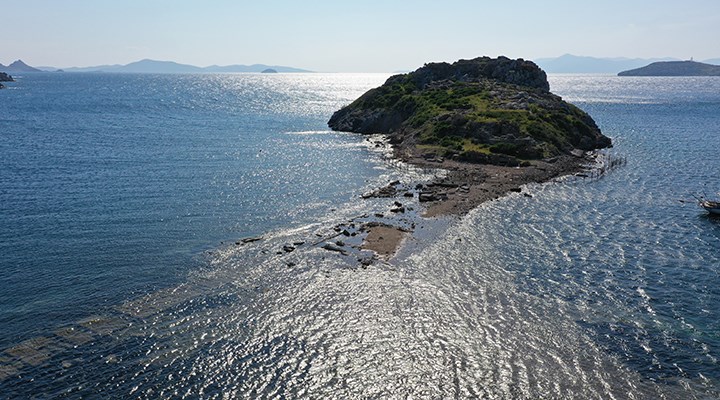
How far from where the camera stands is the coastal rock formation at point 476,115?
102m

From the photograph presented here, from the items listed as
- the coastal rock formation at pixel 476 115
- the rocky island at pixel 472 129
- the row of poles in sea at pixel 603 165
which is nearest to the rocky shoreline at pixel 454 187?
the rocky island at pixel 472 129

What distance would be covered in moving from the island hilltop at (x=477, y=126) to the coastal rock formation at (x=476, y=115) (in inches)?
8.8

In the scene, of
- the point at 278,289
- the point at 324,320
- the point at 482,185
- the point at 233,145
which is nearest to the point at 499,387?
the point at 324,320

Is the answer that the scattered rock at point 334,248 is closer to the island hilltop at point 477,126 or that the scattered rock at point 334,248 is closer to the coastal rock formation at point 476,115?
the island hilltop at point 477,126

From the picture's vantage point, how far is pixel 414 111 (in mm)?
137000

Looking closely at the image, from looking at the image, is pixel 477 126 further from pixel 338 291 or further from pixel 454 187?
pixel 338 291

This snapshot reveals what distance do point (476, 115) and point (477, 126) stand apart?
6.63 meters

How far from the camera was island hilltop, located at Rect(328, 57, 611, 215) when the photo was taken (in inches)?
3351

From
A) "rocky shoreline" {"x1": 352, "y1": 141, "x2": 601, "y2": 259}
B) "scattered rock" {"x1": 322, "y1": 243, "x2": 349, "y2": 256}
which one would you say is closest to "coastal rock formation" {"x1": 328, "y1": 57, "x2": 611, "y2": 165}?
"rocky shoreline" {"x1": 352, "y1": 141, "x2": 601, "y2": 259}

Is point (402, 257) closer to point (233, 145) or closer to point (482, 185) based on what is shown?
point (482, 185)

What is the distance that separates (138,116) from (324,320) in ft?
519

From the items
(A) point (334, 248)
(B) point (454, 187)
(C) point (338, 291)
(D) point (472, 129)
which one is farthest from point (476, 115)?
(C) point (338, 291)

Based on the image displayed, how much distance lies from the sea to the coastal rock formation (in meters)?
19.8

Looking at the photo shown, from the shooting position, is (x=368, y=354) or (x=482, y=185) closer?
(x=368, y=354)
